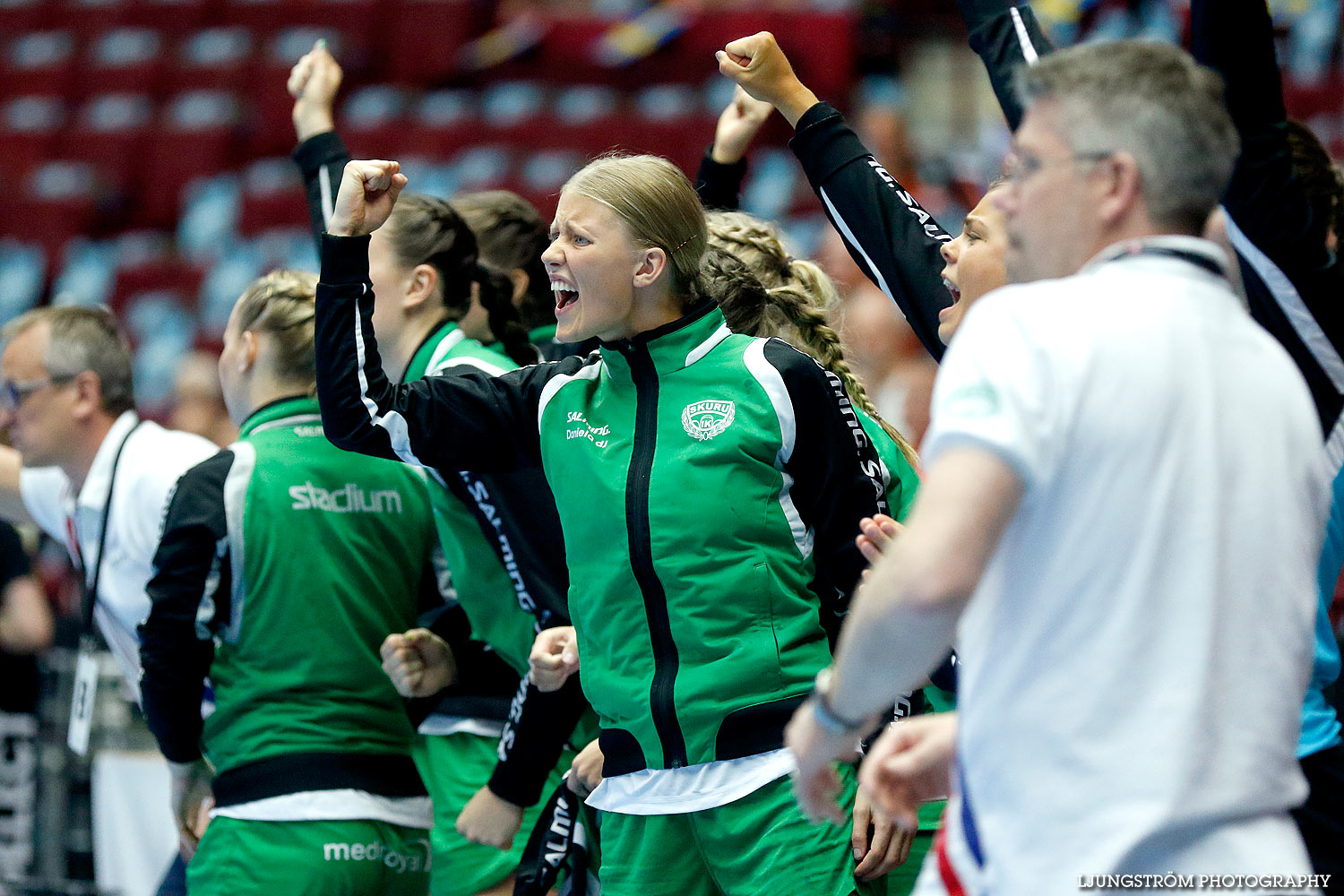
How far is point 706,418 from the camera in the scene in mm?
2322

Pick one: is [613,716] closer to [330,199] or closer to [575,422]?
[575,422]

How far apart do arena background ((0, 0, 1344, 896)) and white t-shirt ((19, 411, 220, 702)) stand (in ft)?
9.76

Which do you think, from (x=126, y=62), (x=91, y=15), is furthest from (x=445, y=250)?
(x=91, y=15)

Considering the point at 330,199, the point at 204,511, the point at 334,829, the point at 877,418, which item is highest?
the point at 330,199

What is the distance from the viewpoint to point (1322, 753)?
2367 mm

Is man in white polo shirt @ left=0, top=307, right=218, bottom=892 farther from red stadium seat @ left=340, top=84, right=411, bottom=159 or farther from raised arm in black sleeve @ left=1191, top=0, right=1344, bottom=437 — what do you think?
red stadium seat @ left=340, top=84, right=411, bottom=159

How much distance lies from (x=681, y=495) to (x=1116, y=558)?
3.05 ft

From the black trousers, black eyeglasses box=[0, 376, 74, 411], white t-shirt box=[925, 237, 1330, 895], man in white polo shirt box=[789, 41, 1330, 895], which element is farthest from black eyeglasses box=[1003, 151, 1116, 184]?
black eyeglasses box=[0, 376, 74, 411]

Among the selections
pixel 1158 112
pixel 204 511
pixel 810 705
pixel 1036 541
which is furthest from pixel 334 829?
pixel 1158 112

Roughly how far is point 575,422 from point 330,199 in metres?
1.02

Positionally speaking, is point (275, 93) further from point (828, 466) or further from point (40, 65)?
point (828, 466)

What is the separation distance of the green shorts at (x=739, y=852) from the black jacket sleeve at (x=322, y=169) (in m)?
1.48

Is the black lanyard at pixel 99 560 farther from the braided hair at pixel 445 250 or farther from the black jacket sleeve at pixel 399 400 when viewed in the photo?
the black jacket sleeve at pixel 399 400

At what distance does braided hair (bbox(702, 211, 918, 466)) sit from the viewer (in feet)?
9.29
